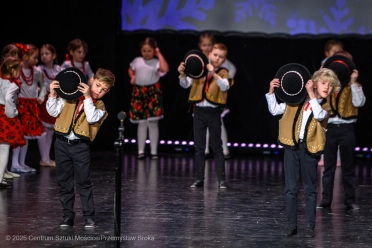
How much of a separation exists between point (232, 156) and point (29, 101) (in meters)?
3.28

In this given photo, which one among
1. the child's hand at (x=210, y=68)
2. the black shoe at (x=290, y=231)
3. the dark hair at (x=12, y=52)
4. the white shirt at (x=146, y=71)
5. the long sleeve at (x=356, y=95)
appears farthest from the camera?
the white shirt at (x=146, y=71)

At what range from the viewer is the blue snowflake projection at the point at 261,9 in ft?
33.9

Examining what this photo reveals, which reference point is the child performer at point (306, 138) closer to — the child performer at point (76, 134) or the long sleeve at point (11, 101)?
the child performer at point (76, 134)

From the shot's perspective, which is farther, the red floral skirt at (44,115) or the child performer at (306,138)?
the red floral skirt at (44,115)

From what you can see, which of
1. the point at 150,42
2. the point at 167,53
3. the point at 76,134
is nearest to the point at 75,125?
the point at 76,134

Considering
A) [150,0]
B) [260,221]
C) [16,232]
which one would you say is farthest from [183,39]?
[16,232]

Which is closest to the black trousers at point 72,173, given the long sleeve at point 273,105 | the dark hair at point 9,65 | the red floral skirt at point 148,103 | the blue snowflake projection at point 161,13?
the long sleeve at point 273,105

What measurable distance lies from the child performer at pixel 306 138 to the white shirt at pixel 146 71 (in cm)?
455

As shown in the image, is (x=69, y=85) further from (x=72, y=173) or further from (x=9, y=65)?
(x=9, y=65)

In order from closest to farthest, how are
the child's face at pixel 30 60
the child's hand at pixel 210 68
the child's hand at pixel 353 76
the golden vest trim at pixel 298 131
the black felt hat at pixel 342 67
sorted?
the golden vest trim at pixel 298 131 < the black felt hat at pixel 342 67 < the child's hand at pixel 353 76 < the child's hand at pixel 210 68 < the child's face at pixel 30 60

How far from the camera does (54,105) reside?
555 cm

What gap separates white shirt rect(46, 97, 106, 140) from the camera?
5.45 m

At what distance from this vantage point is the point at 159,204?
6609 millimetres

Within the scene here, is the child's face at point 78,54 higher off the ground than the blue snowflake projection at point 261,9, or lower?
lower
